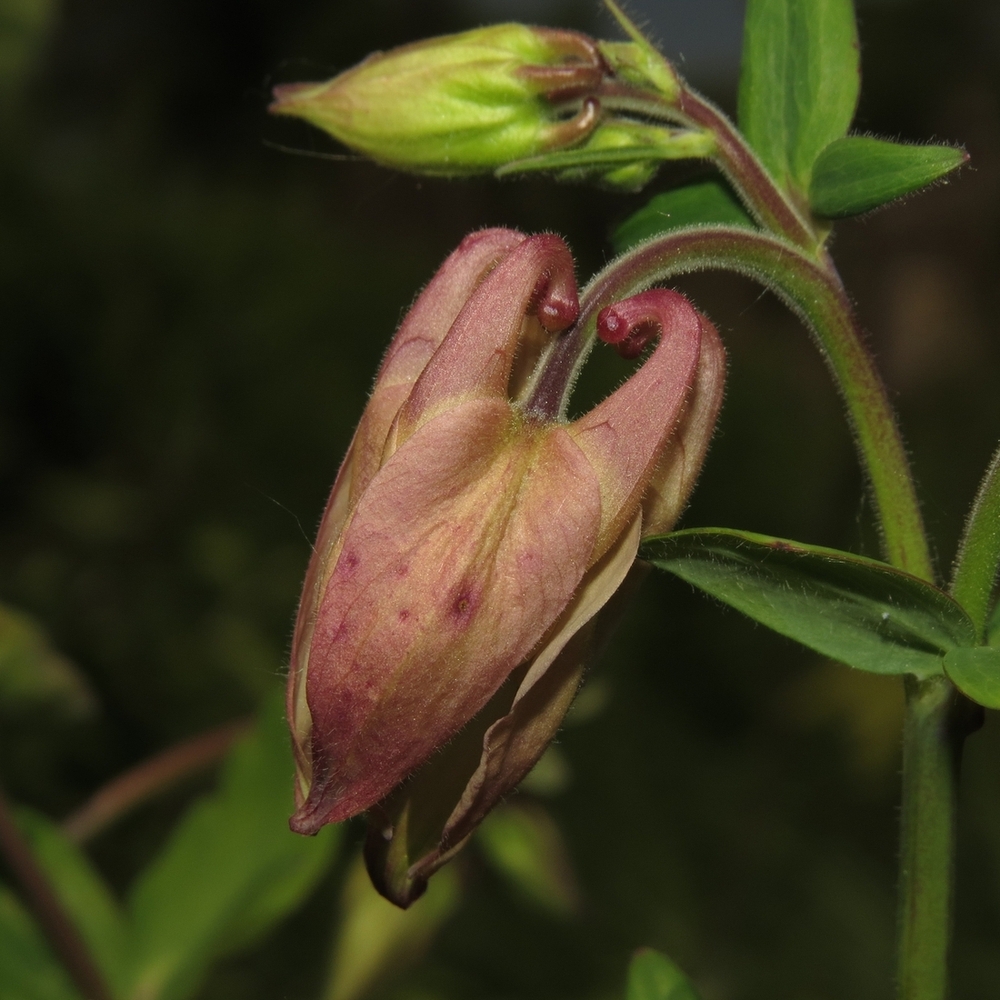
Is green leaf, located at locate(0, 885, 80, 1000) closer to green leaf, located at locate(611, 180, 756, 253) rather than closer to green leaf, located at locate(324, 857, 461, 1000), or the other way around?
green leaf, located at locate(324, 857, 461, 1000)

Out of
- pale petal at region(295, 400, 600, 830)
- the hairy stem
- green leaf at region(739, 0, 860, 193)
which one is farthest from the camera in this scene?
the hairy stem

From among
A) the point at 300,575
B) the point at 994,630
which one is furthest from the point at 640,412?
the point at 300,575

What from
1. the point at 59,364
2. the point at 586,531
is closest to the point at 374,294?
the point at 59,364

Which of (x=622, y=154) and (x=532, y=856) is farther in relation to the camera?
(x=532, y=856)

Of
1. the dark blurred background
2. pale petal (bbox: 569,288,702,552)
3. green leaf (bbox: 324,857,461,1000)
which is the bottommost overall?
the dark blurred background

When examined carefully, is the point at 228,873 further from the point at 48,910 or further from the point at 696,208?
the point at 696,208

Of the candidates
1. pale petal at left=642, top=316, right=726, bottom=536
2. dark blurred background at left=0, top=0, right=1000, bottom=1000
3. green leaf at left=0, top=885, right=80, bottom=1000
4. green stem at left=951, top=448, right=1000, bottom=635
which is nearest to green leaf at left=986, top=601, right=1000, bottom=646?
green stem at left=951, top=448, right=1000, bottom=635
